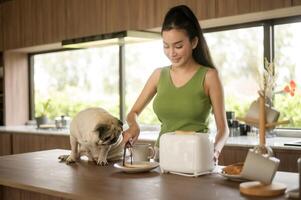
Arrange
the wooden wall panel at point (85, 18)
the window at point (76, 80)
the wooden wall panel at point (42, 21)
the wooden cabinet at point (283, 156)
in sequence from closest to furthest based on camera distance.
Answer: the wooden cabinet at point (283, 156) → the wooden wall panel at point (85, 18) → the wooden wall panel at point (42, 21) → the window at point (76, 80)

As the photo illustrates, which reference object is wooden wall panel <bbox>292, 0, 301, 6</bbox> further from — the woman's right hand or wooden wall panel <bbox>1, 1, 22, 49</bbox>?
wooden wall panel <bbox>1, 1, 22, 49</bbox>

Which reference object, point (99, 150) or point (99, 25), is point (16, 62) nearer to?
point (99, 25)

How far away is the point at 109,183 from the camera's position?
4.68 ft

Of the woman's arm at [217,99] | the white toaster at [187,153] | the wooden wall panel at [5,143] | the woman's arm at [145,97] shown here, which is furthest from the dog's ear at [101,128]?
the wooden wall panel at [5,143]

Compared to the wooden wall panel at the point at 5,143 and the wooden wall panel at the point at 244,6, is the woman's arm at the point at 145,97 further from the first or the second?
the wooden wall panel at the point at 5,143

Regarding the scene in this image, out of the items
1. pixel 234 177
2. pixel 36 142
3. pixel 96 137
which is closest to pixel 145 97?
pixel 96 137

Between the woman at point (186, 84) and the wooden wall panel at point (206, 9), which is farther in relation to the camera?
the wooden wall panel at point (206, 9)

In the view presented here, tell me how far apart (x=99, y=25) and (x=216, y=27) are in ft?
3.71

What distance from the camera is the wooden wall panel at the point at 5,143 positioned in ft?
15.6

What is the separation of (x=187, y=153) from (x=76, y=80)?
3.67 meters

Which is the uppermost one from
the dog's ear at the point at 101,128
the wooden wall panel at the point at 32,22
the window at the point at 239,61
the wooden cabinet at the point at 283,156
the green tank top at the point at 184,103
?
the wooden wall panel at the point at 32,22

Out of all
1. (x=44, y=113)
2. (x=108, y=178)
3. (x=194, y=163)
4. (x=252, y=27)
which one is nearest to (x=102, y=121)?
(x=108, y=178)

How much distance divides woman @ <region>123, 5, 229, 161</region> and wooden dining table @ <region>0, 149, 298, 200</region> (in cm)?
24

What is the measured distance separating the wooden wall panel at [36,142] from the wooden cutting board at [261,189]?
299 cm
